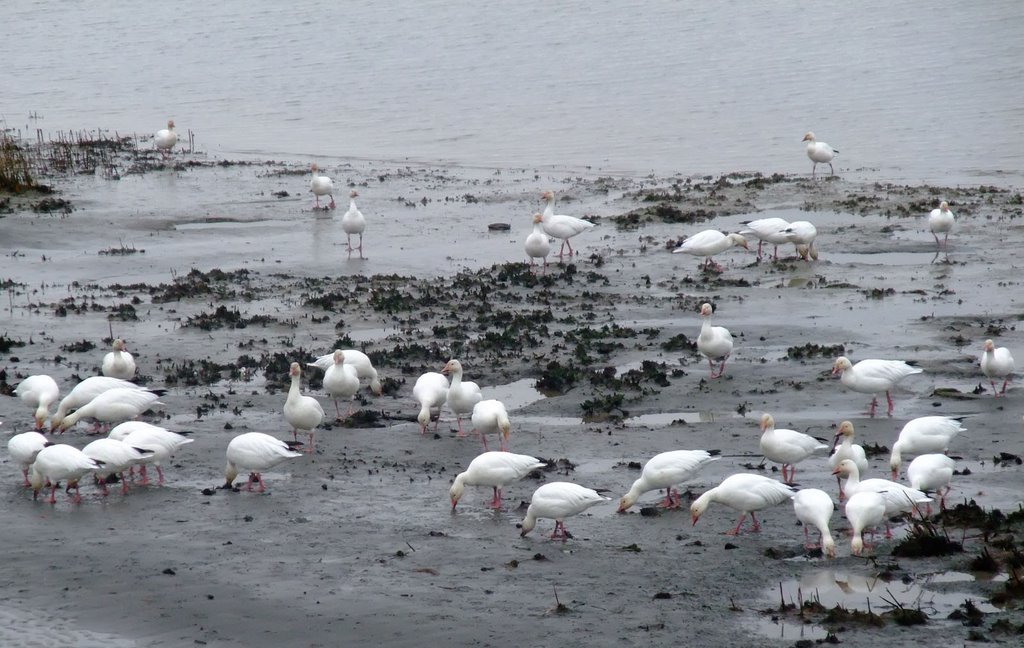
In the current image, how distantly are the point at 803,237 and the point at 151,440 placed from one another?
10777 mm

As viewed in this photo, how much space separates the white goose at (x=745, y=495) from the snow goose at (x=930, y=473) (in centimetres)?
95

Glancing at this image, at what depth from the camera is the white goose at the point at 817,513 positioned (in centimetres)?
844

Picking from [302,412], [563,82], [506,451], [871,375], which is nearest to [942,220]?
[871,375]

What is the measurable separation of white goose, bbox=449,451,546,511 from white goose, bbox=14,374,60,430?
13.6 ft

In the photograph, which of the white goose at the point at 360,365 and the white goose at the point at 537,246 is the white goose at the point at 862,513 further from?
the white goose at the point at 537,246

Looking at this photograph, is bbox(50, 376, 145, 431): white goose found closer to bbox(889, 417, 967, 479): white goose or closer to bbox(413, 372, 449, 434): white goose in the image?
bbox(413, 372, 449, 434): white goose

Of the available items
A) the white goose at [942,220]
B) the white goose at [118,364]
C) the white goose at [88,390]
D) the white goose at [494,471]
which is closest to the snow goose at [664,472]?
the white goose at [494,471]

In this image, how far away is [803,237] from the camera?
699 inches

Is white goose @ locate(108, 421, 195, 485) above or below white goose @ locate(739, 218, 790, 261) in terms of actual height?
below

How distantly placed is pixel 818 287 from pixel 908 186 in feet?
24.1

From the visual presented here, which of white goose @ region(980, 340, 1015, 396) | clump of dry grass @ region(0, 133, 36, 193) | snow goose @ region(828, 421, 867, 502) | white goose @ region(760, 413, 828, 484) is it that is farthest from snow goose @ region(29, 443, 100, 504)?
clump of dry grass @ region(0, 133, 36, 193)

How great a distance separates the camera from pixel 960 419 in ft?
37.8

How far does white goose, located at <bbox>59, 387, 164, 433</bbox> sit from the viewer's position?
1114 centimetres

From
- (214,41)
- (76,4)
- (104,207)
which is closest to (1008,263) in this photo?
(104,207)
